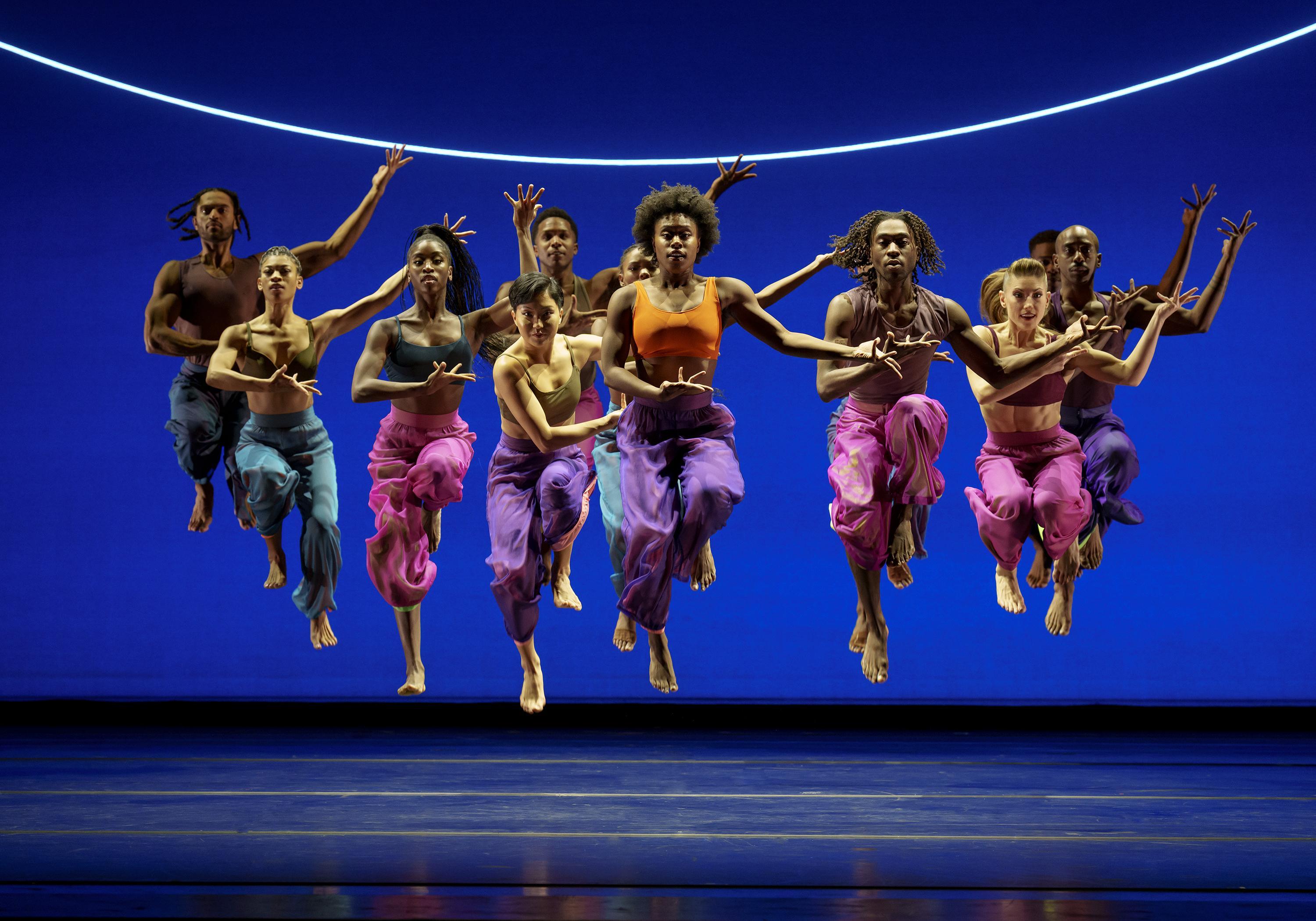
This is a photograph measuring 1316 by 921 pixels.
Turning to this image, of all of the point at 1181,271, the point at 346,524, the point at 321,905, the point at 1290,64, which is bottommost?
the point at 321,905

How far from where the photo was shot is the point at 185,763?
607 cm

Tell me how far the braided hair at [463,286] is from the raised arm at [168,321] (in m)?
0.88

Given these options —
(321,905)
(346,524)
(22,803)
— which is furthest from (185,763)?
(321,905)

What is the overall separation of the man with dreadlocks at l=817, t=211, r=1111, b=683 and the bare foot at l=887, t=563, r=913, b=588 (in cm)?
16

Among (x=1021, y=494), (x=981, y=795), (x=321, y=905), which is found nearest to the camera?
(x=321, y=905)

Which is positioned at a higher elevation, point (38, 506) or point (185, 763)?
point (38, 506)

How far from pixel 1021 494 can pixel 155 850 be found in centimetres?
331

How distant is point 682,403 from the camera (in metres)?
5.20

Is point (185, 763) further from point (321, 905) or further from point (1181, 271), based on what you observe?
point (1181, 271)

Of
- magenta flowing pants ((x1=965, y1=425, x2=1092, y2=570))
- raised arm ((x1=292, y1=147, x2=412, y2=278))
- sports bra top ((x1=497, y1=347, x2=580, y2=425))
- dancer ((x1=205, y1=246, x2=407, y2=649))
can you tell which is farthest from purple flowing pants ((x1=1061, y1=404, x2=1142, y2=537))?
raised arm ((x1=292, y1=147, x2=412, y2=278))

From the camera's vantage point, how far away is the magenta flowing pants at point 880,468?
546cm

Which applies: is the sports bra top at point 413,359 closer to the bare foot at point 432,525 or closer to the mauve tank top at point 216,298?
the bare foot at point 432,525

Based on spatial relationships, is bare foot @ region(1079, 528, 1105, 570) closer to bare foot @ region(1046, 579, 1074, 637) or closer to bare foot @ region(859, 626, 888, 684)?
bare foot @ region(1046, 579, 1074, 637)

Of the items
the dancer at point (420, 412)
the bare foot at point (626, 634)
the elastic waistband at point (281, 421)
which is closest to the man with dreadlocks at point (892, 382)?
the bare foot at point (626, 634)
